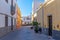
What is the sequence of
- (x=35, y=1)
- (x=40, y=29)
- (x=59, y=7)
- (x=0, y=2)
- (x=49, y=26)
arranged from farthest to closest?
(x=35, y=1)
(x=40, y=29)
(x=49, y=26)
(x=0, y=2)
(x=59, y=7)

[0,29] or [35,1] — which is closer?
[0,29]

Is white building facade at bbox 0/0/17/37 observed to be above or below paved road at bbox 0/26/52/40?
above

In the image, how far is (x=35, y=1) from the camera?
214 feet

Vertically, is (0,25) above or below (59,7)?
below

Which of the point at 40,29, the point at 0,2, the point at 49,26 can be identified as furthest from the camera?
the point at 40,29

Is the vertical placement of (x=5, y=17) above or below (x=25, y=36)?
above

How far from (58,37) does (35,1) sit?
49.8 meters

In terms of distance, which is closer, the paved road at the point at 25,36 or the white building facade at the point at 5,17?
the paved road at the point at 25,36

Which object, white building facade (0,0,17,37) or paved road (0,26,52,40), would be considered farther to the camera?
white building facade (0,0,17,37)

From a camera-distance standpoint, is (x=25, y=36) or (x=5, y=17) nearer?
(x=25, y=36)

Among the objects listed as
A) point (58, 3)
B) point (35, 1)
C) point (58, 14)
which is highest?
point (35, 1)

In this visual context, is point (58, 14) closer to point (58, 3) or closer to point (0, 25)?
point (58, 3)

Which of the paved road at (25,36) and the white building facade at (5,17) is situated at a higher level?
the white building facade at (5,17)

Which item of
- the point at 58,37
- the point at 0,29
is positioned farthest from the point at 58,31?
the point at 0,29
